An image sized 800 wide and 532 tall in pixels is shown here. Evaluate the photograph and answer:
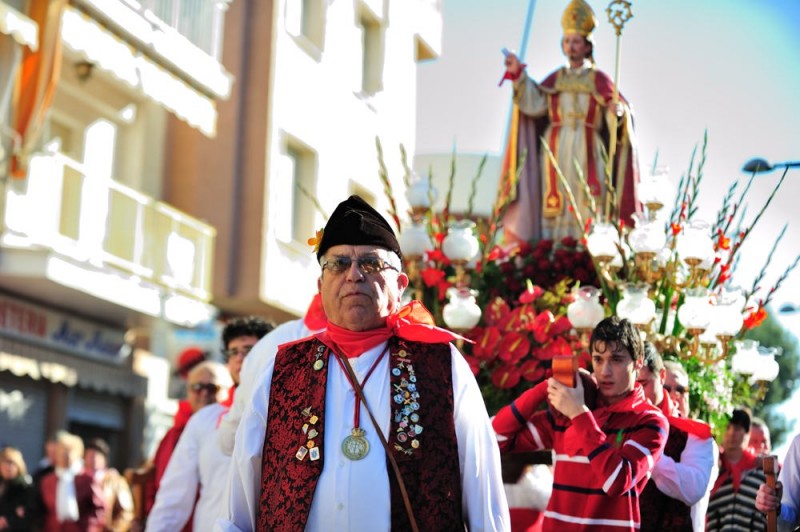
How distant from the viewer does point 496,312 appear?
27.2 ft

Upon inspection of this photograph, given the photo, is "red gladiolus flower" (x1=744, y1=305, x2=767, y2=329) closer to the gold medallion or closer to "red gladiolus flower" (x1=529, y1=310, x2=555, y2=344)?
"red gladiolus flower" (x1=529, y1=310, x2=555, y2=344)

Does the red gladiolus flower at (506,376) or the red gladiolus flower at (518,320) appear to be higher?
the red gladiolus flower at (518,320)

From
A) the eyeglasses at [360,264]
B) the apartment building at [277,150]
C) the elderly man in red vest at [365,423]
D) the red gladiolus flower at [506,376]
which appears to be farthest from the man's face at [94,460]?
the eyeglasses at [360,264]

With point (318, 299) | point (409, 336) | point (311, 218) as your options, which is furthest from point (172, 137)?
point (409, 336)

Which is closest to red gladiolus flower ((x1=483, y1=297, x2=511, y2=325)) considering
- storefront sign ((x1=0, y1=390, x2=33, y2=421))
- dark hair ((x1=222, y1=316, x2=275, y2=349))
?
dark hair ((x1=222, y1=316, x2=275, y2=349))

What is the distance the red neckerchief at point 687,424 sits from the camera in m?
6.43

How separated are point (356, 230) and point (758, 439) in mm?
5929

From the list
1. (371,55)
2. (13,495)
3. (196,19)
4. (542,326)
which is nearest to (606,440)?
(542,326)

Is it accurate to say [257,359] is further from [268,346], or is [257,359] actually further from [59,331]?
[59,331]

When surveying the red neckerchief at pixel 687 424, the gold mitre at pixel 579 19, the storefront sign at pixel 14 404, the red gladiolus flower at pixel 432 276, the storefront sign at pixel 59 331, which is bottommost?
the red neckerchief at pixel 687 424

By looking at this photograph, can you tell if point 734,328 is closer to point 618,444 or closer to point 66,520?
point 618,444

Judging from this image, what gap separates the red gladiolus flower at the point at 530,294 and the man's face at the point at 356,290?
331 centimetres

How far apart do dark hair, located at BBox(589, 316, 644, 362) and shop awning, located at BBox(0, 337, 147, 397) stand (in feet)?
41.8

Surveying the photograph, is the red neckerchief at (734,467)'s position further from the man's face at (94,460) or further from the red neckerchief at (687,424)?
the man's face at (94,460)
